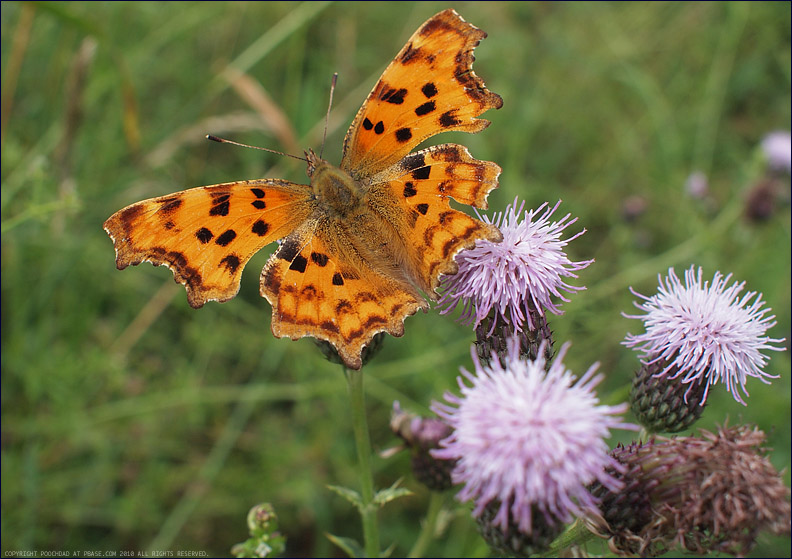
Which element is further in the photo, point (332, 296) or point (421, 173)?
point (421, 173)

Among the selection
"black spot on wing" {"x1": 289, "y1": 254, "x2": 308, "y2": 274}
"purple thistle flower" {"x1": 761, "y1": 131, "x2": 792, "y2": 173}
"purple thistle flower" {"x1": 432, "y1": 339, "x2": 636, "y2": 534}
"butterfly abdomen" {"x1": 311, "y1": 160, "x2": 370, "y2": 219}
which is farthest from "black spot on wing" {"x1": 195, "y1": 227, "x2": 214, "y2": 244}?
"purple thistle flower" {"x1": 761, "y1": 131, "x2": 792, "y2": 173}

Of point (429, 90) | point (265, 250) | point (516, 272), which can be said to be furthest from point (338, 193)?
point (265, 250)

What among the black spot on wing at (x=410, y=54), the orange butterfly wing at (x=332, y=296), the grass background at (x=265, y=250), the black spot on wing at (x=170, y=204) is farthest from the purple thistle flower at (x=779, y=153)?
the black spot on wing at (x=170, y=204)

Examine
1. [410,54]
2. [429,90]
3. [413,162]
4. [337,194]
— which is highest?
[410,54]

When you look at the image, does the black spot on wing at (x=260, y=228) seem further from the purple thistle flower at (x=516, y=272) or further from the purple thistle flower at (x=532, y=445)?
the purple thistle flower at (x=532, y=445)

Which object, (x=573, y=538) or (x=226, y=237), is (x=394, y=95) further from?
(x=573, y=538)

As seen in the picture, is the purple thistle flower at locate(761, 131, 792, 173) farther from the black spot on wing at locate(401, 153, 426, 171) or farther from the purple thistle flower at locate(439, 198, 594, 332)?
the black spot on wing at locate(401, 153, 426, 171)

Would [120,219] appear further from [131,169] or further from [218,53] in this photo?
[218,53]
